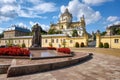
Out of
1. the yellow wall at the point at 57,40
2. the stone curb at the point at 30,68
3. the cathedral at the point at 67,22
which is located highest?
the cathedral at the point at 67,22

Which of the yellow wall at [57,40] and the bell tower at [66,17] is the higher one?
the bell tower at [66,17]

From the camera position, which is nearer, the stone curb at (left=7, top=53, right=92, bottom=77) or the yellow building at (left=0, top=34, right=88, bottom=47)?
the stone curb at (left=7, top=53, right=92, bottom=77)

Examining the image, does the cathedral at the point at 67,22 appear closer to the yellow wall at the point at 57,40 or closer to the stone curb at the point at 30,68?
the yellow wall at the point at 57,40

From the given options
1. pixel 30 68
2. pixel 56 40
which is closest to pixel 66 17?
pixel 56 40

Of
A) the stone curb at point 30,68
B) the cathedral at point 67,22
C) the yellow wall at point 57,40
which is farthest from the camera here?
the cathedral at point 67,22

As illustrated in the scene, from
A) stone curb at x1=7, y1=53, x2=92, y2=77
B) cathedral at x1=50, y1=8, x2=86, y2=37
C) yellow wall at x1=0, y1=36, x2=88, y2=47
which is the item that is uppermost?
cathedral at x1=50, y1=8, x2=86, y2=37

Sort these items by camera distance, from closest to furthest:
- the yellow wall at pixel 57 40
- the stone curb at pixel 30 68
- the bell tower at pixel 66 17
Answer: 1. the stone curb at pixel 30 68
2. the yellow wall at pixel 57 40
3. the bell tower at pixel 66 17

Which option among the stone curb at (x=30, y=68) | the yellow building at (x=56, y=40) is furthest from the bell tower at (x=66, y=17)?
the stone curb at (x=30, y=68)

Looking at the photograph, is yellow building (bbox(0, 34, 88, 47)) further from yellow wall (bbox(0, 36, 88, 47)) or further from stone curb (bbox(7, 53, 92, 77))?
stone curb (bbox(7, 53, 92, 77))

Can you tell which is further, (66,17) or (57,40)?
(66,17)

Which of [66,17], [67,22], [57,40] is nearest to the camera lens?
[57,40]

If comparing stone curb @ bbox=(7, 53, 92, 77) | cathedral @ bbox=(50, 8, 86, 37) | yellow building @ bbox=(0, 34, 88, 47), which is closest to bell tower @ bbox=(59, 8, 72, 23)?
cathedral @ bbox=(50, 8, 86, 37)

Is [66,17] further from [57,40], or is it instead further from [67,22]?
[57,40]

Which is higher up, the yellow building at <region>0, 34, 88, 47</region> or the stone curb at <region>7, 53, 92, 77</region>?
the yellow building at <region>0, 34, 88, 47</region>
